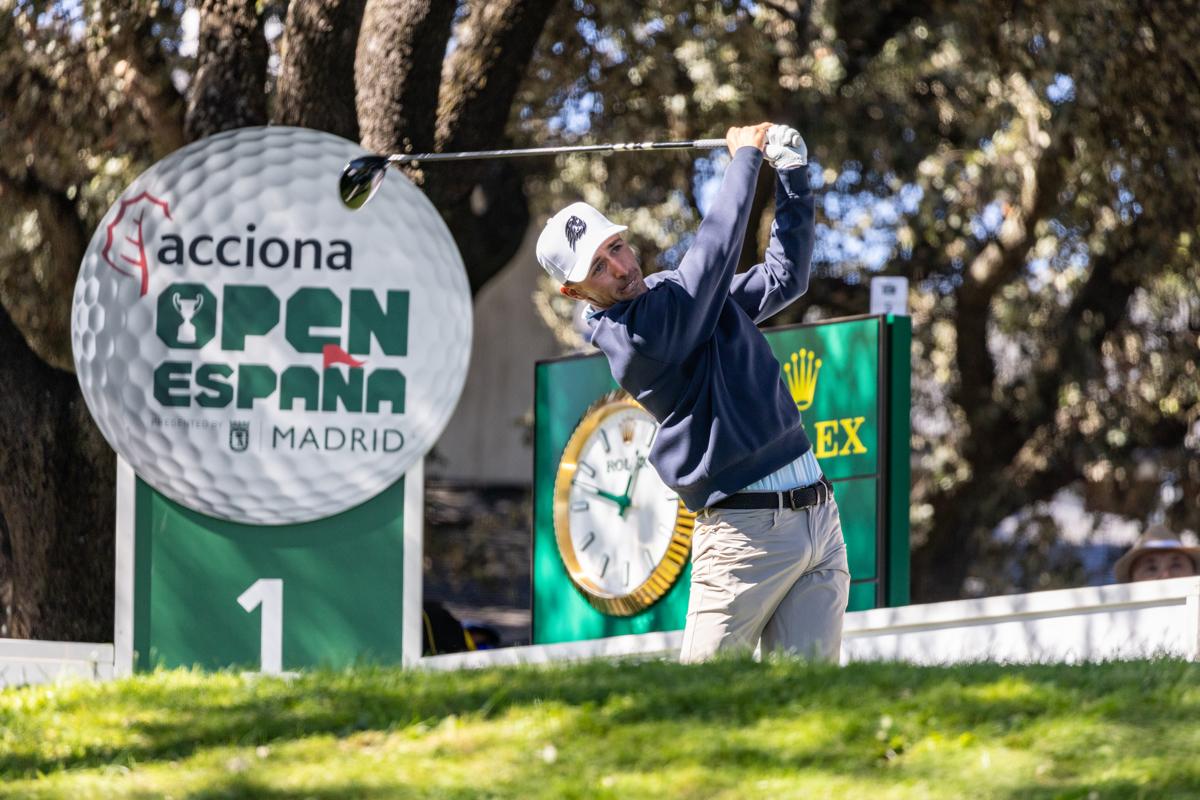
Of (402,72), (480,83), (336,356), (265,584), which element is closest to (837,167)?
(480,83)

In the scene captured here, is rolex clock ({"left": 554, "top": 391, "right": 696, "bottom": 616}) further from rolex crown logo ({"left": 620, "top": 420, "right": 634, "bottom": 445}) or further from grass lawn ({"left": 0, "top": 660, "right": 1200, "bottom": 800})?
grass lawn ({"left": 0, "top": 660, "right": 1200, "bottom": 800})

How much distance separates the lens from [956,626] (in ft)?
22.1

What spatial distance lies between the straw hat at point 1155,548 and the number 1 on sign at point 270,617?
4942mm

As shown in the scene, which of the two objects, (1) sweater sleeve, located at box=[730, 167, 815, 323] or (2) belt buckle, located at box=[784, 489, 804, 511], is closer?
(2) belt buckle, located at box=[784, 489, 804, 511]

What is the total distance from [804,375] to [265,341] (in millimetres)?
2668

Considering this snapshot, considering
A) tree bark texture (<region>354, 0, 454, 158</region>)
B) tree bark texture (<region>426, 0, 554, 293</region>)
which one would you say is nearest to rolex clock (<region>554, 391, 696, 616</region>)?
tree bark texture (<region>426, 0, 554, 293</region>)

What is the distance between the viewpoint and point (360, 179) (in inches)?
279

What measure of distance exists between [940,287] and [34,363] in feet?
31.0

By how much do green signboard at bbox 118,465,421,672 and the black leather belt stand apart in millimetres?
3075

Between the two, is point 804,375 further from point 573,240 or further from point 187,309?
point 573,240

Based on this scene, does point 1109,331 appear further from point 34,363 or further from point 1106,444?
point 34,363

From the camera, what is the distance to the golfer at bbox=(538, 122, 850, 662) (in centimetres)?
468

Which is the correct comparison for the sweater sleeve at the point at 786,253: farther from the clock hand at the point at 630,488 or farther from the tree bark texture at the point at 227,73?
the tree bark texture at the point at 227,73

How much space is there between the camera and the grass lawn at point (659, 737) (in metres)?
3.78
